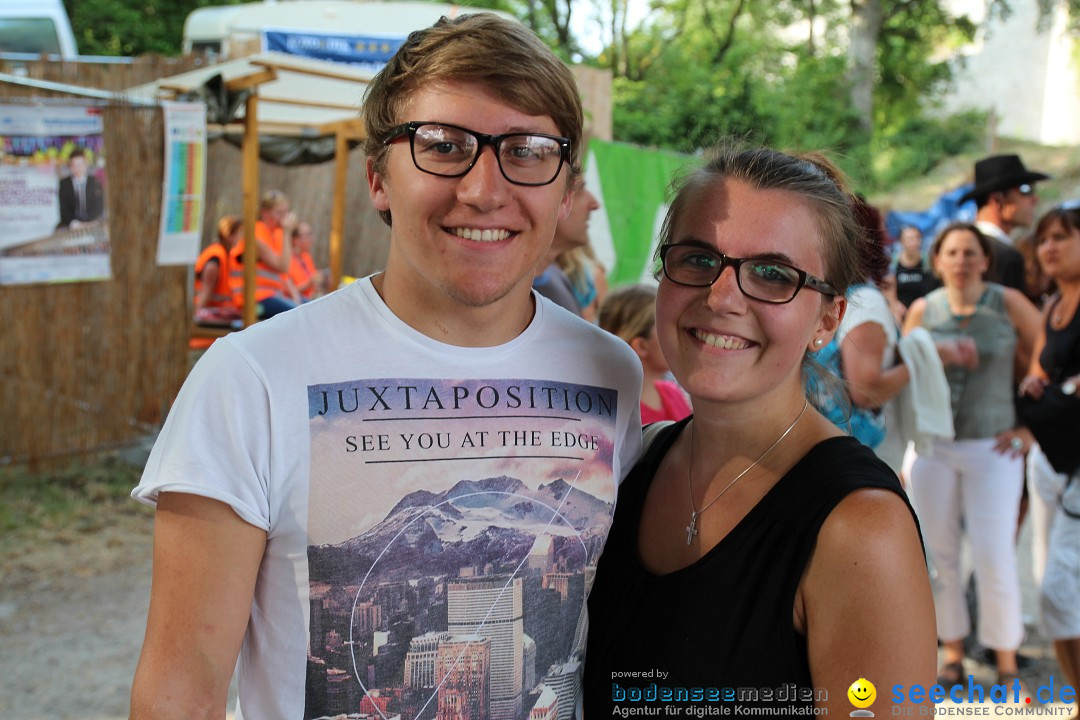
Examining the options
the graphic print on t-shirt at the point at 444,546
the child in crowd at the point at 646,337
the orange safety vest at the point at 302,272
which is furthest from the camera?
the orange safety vest at the point at 302,272

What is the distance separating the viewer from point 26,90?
5.82 m

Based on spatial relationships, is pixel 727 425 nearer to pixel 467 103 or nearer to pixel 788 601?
pixel 788 601

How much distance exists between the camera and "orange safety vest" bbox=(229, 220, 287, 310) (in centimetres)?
784

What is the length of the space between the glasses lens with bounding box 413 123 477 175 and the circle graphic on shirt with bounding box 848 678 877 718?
1.06 metres

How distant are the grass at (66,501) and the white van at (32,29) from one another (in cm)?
678

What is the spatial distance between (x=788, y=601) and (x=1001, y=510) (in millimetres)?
3433

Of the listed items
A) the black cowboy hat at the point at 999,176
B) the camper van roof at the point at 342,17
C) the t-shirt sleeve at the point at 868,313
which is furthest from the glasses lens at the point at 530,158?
the camper van roof at the point at 342,17

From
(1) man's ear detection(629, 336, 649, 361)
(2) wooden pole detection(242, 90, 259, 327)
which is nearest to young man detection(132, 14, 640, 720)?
(1) man's ear detection(629, 336, 649, 361)

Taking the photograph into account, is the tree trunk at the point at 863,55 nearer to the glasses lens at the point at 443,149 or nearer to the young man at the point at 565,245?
the young man at the point at 565,245

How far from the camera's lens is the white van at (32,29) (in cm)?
1116

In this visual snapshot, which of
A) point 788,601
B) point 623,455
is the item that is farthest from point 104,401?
point 788,601

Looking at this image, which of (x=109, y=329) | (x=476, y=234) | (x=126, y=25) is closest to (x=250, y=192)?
(x=109, y=329)

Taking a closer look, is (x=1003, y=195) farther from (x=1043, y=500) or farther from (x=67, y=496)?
(x=67, y=496)

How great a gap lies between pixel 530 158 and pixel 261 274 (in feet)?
22.4
